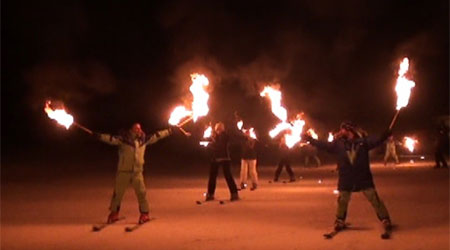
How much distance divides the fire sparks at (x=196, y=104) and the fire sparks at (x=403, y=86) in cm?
425

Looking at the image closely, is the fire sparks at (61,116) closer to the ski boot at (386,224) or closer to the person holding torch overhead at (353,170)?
the person holding torch overhead at (353,170)

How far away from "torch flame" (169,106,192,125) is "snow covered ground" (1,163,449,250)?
185 cm

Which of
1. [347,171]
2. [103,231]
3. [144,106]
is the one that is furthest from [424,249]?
[144,106]

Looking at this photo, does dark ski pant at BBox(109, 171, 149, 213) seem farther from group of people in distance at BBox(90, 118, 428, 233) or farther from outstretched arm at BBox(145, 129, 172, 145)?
outstretched arm at BBox(145, 129, 172, 145)

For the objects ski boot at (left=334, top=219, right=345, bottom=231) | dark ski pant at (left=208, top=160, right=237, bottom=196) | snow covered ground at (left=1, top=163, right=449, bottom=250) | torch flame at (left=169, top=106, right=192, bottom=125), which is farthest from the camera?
dark ski pant at (left=208, top=160, right=237, bottom=196)

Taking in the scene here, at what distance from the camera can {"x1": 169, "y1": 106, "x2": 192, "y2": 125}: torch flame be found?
48.2ft

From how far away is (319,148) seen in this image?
1241cm

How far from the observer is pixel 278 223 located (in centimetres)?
1356

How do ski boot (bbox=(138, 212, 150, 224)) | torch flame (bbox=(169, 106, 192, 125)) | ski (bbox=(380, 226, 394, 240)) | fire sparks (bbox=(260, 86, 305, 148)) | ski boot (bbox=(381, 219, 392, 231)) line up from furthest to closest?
1. torch flame (bbox=(169, 106, 192, 125))
2. ski boot (bbox=(138, 212, 150, 224))
3. fire sparks (bbox=(260, 86, 305, 148))
4. ski boot (bbox=(381, 219, 392, 231))
5. ski (bbox=(380, 226, 394, 240))

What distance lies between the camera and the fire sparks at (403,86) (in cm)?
1228

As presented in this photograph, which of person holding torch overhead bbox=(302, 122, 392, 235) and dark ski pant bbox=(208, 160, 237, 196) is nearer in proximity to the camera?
person holding torch overhead bbox=(302, 122, 392, 235)

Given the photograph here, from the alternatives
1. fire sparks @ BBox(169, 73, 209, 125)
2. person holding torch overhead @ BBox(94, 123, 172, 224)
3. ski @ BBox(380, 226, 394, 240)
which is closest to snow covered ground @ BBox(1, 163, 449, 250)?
ski @ BBox(380, 226, 394, 240)

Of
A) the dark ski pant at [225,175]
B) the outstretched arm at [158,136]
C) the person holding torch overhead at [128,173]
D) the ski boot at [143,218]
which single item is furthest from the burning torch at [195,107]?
the dark ski pant at [225,175]

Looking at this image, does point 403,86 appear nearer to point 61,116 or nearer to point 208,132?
point 61,116
